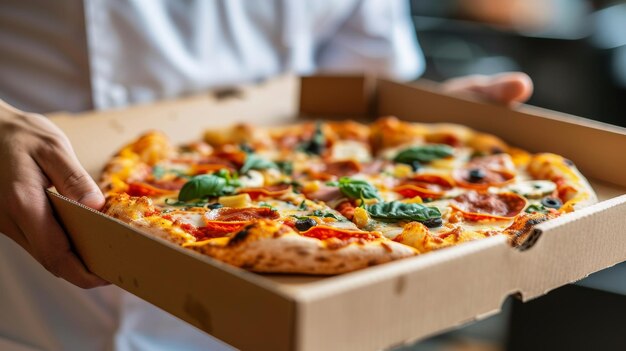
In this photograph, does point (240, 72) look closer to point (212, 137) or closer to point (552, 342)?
point (212, 137)

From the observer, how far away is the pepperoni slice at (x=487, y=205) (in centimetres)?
131

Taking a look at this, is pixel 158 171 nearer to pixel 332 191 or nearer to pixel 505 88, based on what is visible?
pixel 332 191

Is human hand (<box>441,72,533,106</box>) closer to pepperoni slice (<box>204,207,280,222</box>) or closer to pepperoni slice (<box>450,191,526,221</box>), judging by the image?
pepperoni slice (<box>450,191,526,221</box>)

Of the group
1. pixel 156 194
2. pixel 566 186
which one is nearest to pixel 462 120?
pixel 566 186

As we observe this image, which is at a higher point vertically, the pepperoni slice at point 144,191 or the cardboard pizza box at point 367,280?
the cardboard pizza box at point 367,280

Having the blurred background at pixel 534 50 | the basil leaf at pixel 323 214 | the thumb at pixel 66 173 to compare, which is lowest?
the blurred background at pixel 534 50

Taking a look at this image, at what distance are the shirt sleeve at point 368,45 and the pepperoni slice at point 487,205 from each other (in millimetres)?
815

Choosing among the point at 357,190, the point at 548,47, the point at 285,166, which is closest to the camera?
the point at 357,190

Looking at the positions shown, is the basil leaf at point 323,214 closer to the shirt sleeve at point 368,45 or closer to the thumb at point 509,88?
the thumb at point 509,88

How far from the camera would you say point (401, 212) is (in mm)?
1266

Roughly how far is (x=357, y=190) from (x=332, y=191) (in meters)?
0.06

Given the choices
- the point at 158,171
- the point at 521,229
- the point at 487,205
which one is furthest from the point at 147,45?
the point at 521,229

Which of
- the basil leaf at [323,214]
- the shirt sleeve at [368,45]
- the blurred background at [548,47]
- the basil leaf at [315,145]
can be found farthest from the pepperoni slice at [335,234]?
the blurred background at [548,47]

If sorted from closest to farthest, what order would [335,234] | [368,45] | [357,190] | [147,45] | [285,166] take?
[335,234], [357,190], [285,166], [147,45], [368,45]
